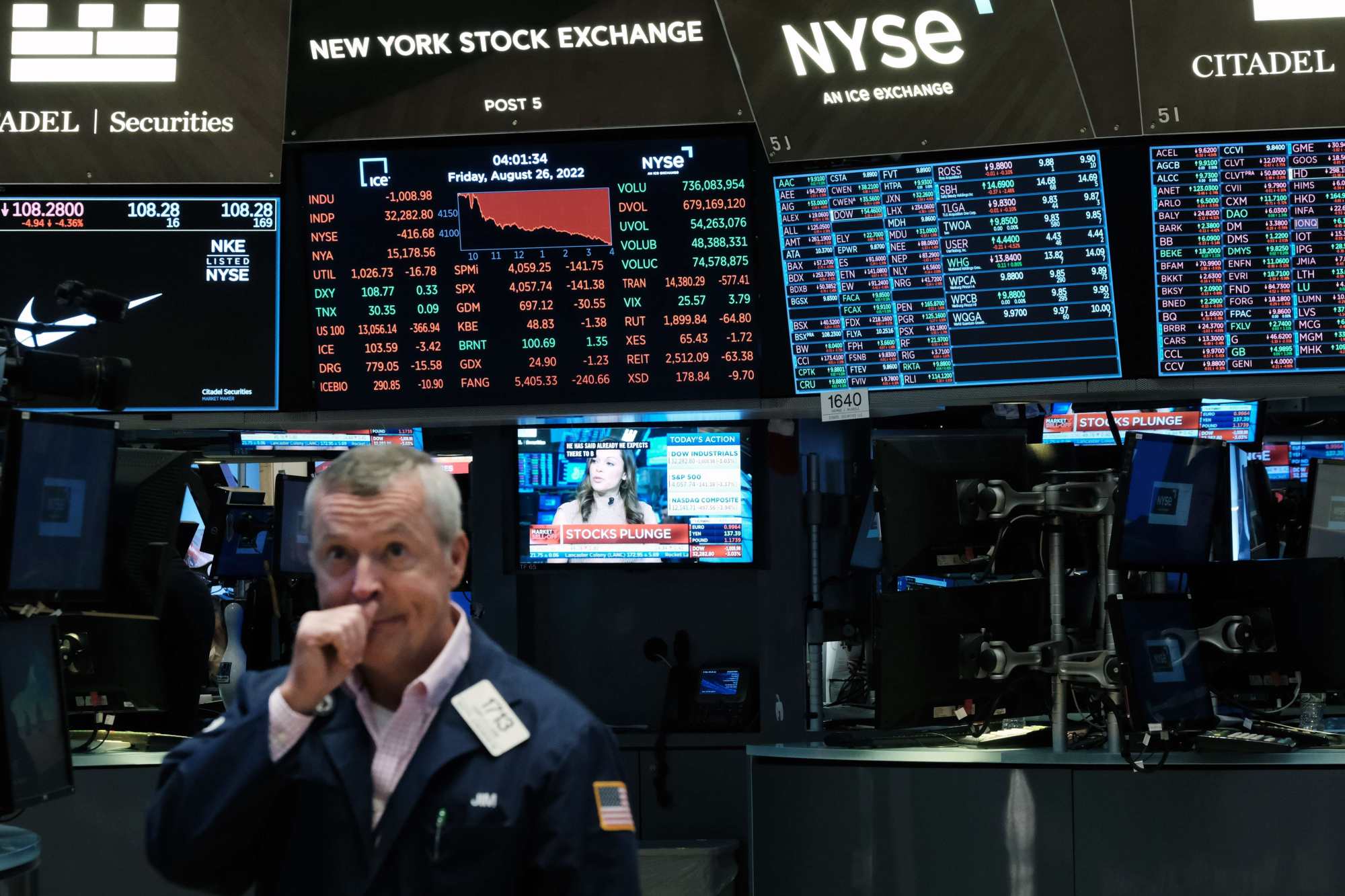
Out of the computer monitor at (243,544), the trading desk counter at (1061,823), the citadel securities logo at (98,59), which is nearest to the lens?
the trading desk counter at (1061,823)

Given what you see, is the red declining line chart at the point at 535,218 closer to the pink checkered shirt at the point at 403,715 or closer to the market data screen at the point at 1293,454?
the pink checkered shirt at the point at 403,715

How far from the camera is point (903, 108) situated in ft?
15.0

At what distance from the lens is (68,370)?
3.65 meters

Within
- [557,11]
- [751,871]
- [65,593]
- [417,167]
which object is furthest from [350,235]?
[751,871]

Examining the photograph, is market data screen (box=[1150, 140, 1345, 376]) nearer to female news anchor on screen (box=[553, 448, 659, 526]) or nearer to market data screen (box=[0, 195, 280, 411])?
female news anchor on screen (box=[553, 448, 659, 526])

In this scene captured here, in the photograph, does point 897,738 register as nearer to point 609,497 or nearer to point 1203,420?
point 609,497

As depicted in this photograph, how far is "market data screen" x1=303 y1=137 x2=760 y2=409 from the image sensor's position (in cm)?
464

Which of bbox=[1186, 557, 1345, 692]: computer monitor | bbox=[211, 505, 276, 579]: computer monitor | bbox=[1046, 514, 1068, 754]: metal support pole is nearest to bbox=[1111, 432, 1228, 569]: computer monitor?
bbox=[1186, 557, 1345, 692]: computer monitor

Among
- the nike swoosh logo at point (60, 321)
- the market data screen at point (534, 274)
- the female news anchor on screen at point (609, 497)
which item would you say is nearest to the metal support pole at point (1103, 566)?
the market data screen at point (534, 274)

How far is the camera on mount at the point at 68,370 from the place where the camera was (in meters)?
3.55

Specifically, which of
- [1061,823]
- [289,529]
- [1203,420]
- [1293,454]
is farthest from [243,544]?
[1293,454]

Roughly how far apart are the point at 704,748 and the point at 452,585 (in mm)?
3540

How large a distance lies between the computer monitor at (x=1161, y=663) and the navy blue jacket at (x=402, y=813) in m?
2.42

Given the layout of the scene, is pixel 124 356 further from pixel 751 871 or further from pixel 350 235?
pixel 751 871
